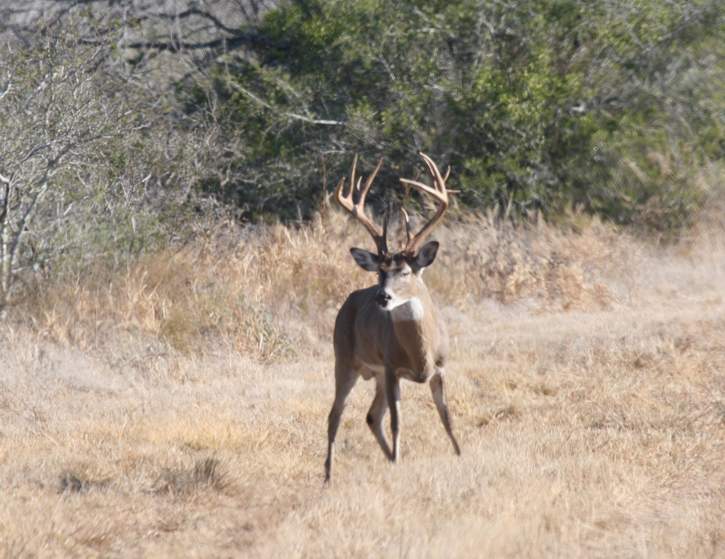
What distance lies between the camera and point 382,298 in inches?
348

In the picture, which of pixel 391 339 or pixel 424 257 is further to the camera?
pixel 424 257

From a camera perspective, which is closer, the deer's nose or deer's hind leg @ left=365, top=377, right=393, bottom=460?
the deer's nose

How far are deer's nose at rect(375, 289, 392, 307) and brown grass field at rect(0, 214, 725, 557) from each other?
108 cm

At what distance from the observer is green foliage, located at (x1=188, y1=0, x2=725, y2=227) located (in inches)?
794

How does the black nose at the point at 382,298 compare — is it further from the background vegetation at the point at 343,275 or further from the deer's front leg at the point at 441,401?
the background vegetation at the point at 343,275

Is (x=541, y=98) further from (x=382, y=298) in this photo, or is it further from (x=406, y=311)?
(x=382, y=298)

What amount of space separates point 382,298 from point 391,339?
1.35 feet

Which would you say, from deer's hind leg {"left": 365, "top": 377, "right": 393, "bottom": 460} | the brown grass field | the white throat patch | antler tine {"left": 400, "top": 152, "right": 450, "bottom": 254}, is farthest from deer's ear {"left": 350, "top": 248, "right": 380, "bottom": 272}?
the brown grass field

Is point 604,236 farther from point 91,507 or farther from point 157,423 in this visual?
point 91,507

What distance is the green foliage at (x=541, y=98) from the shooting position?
2017 cm

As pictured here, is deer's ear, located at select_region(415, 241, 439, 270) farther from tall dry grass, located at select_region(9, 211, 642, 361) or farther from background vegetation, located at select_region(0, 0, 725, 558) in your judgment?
tall dry grass, located at select_region(9, 211, 642, 361)

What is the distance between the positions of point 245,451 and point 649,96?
12.8m

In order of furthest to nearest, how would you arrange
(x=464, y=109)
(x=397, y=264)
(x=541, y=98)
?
(x=464, y=109)
(x=541, y=98)
(x=397, y=264)

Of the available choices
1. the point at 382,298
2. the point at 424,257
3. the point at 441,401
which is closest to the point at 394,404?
the point at 441,401
